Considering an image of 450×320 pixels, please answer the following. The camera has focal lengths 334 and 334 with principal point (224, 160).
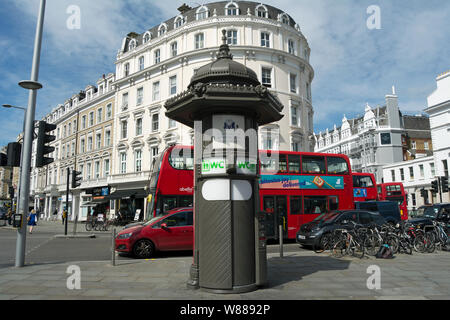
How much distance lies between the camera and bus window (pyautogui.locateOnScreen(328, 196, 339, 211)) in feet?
51.8

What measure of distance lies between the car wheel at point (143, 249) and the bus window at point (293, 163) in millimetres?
7282

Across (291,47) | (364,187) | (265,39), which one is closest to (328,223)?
(364,187)

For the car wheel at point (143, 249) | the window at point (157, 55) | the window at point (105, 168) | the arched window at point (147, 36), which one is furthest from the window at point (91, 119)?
the car wheel at point (143, 249)

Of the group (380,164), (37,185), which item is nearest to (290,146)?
(380,164)

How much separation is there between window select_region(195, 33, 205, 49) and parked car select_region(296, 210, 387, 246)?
23.9 metres

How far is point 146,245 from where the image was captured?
1131 centimetres

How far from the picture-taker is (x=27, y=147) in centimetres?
888

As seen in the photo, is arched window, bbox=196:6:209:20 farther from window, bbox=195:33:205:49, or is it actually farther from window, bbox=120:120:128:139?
window, bbox=120:120:128:139

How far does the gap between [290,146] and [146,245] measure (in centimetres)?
2190

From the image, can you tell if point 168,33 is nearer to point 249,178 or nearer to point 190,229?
point 190,229

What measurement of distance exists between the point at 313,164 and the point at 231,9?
2274 cm

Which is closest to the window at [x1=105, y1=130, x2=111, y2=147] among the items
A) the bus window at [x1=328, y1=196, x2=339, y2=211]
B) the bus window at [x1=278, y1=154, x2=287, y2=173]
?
the bus window at [x1=278, y1=154, x2=287, y2=173]

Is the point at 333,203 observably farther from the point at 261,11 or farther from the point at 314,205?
the point at 261,11

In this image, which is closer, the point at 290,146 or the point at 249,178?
the point at 249,178
